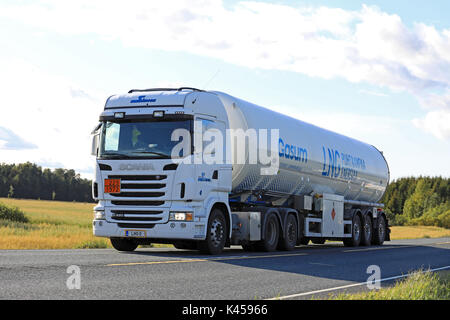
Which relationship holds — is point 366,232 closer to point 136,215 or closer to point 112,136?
point 136,215

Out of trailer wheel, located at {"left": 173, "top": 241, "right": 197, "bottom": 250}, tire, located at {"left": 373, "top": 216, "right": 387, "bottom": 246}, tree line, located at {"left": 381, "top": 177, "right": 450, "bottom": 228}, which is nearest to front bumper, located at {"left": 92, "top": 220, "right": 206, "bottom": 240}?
trailer wheel, located at {"left": 173, "top": 241, "right": 197, "bottom": 250}

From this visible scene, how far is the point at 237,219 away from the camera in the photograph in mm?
17234

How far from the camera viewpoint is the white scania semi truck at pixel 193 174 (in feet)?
48.1

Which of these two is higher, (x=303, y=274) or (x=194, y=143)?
(x=194, y=143)

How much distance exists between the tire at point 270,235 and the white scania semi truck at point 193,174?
0.09 ft

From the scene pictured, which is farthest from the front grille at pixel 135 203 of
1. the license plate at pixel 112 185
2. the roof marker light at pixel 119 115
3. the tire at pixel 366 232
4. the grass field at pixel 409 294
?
the tire at pixel 366 232

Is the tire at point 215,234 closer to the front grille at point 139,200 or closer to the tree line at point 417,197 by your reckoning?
the front grille at point 139,200

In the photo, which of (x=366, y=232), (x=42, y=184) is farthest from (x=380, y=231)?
(x=42, y=184)

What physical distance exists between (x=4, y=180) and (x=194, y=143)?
117m

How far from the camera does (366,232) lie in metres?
26.6

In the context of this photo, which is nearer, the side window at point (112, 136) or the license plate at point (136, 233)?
the license plate at point (136, 233)

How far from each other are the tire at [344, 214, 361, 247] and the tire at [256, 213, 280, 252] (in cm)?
711
